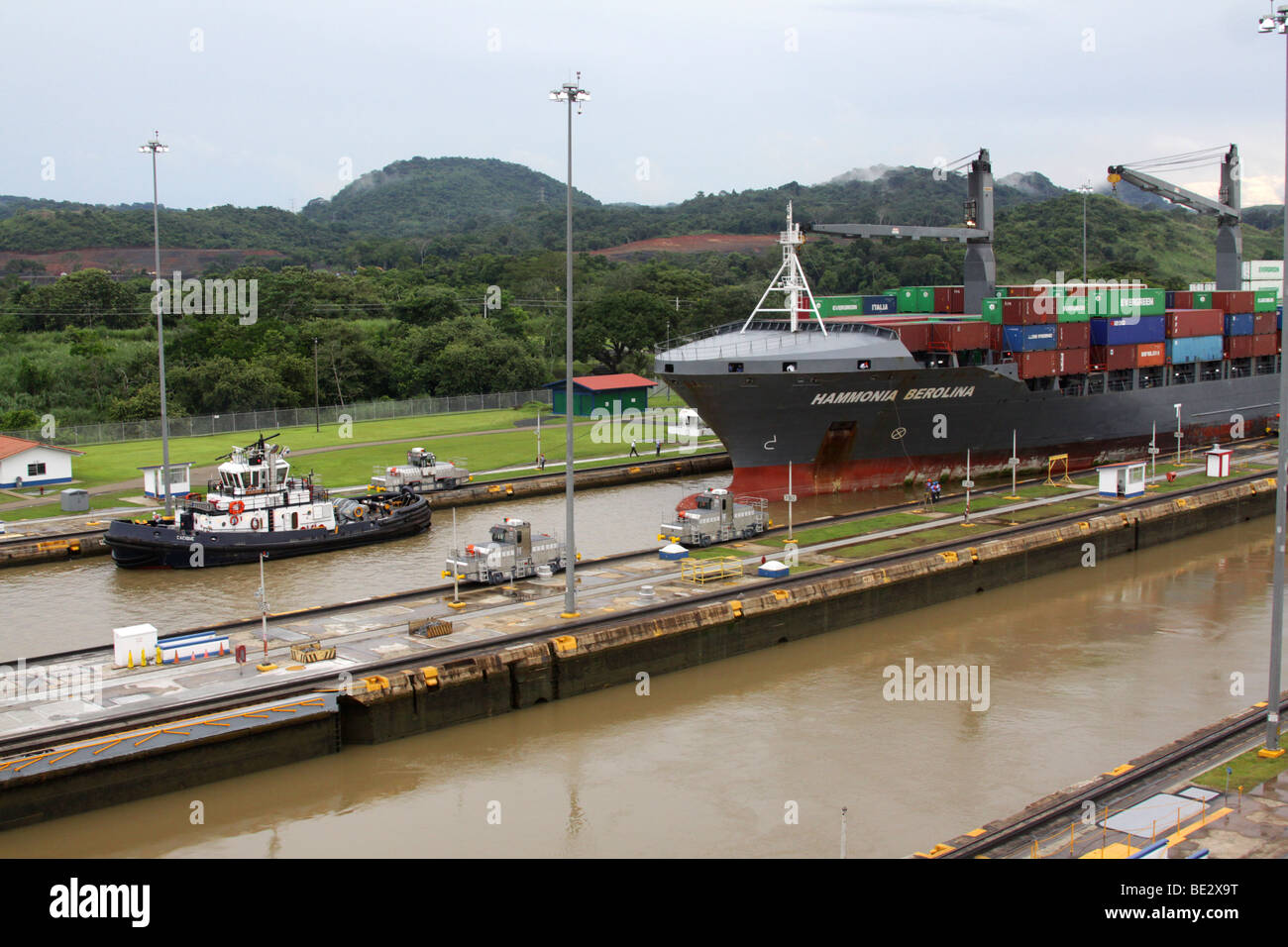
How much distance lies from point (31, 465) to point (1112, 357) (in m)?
51.4

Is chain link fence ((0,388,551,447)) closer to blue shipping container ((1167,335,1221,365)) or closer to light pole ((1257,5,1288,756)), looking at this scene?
blue shipping container ((1167,335,1221,365))

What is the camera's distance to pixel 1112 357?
57.7 meters

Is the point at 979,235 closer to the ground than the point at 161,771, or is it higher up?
higher up

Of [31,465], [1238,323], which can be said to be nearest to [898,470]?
[1238,323]

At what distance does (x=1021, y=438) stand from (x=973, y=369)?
681 centimetres

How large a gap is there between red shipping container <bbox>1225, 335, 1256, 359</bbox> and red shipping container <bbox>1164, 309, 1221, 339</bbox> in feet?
4.92

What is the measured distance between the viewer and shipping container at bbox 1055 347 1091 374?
5469cm

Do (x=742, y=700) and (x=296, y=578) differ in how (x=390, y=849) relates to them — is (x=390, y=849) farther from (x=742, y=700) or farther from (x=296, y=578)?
(x=296, y=578)

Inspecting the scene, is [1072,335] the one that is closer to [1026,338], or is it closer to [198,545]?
[1026,338]

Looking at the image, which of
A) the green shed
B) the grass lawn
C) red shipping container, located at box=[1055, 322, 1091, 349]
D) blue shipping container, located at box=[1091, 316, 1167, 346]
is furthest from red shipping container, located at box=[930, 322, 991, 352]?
the grass lawn

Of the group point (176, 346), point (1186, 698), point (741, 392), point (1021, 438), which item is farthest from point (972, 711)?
point (176, 346)

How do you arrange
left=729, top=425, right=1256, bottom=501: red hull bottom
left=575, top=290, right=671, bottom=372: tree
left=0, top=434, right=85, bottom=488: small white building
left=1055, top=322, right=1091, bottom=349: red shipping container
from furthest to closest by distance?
left=575, top=290, right=671, bottom=372: tree < left=1055, top=322, right=1091, bottom=349: red shipping container < left=0, top=434, right=85, bottom=488: small white building < left=729, top=425, right=1256, bottom=501: red hull bottom

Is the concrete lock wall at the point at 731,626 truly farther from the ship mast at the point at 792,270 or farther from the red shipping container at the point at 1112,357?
the ship mast at the point at 792,270

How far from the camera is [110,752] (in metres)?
20.7
